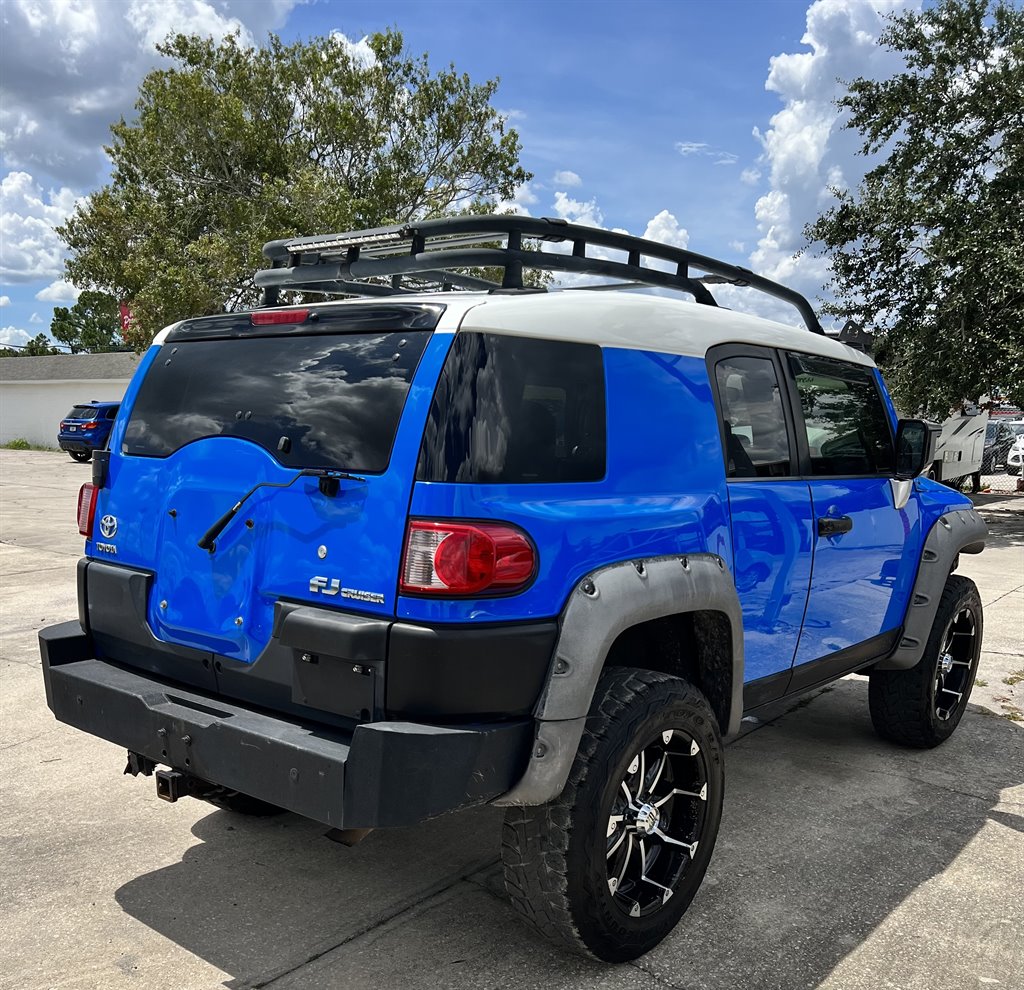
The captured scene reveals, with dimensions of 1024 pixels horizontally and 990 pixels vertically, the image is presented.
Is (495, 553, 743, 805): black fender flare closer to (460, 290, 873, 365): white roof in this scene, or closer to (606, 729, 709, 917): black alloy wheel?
(606, 729, 709, 917): black alloy wheel

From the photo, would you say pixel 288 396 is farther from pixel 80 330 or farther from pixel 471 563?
pixel 80 330

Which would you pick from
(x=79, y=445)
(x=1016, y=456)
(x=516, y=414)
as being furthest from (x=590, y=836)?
(x=79, y=445)

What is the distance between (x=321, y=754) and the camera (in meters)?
2.48

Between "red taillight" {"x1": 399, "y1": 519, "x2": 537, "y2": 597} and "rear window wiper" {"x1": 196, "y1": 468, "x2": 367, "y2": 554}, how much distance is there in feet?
0.90

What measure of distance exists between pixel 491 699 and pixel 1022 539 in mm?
13143

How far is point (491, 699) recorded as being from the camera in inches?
100

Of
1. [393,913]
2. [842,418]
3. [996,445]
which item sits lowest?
[393,913]

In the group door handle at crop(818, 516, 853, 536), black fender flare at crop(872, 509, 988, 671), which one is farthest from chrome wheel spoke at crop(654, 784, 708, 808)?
black fender flare at crop(872, 509, 988, 671)

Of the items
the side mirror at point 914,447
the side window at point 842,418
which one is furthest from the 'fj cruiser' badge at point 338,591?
the side mirror at point 914,447

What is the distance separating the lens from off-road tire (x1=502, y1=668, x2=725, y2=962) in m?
2.69

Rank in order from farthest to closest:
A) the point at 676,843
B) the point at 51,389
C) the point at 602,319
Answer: the point at 51,389
the point at 676,843
the point at 602,319

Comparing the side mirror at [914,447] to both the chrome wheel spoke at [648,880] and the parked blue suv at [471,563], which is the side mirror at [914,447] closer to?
the parked blue suv at [471,563]

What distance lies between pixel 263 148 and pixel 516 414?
1137 inches

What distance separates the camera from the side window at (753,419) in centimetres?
340
